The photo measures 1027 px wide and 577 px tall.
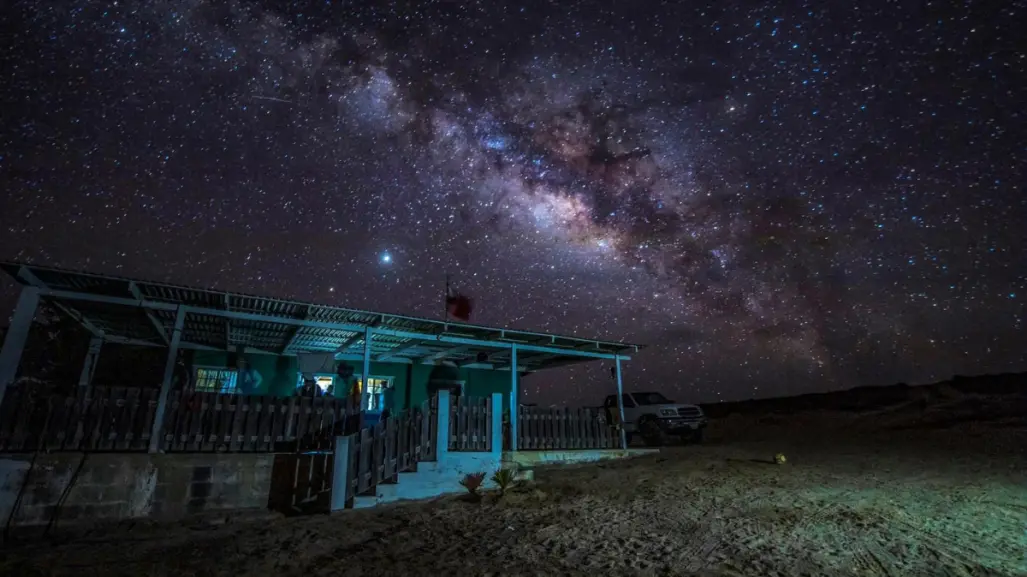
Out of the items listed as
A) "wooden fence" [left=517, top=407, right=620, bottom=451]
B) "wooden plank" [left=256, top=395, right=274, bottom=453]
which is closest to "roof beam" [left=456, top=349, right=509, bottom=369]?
"wooden fence" [left=517, top=407, right=620, bottom=451]

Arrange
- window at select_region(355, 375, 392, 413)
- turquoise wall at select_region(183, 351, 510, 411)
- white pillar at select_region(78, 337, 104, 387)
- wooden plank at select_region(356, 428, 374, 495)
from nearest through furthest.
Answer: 1. wooden plank at select_region(356, 428, 374, 495)
2. white pillar at select_region(78, 337, 104, 387)
3. turquoise wall at select_region(183, 351, 510, 411)
4. window at select_region(355, 375, 392, 413)

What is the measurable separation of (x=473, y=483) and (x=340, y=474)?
2529mm

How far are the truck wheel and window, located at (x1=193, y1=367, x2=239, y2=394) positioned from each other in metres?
14.8

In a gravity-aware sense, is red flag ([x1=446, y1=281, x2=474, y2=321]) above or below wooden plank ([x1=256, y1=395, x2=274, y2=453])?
above

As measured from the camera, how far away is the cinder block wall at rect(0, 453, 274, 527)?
770 centimetres

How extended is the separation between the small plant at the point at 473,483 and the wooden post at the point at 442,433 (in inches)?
27.1

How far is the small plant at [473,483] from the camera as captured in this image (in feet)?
30.5

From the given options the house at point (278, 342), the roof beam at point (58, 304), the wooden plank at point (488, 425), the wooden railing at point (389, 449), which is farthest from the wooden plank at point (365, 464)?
the roof beam at point (58, 304)

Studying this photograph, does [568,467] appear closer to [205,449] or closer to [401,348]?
[401,348]

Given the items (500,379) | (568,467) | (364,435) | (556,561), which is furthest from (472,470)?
(500,379)

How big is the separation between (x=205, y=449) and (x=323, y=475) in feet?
8.03

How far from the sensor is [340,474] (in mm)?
8445

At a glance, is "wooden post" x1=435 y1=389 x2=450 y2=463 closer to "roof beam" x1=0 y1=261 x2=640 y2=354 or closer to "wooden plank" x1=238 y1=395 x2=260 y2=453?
"roof beam" x1=0 y1=261 x2=640 y2=354

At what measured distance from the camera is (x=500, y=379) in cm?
2116
